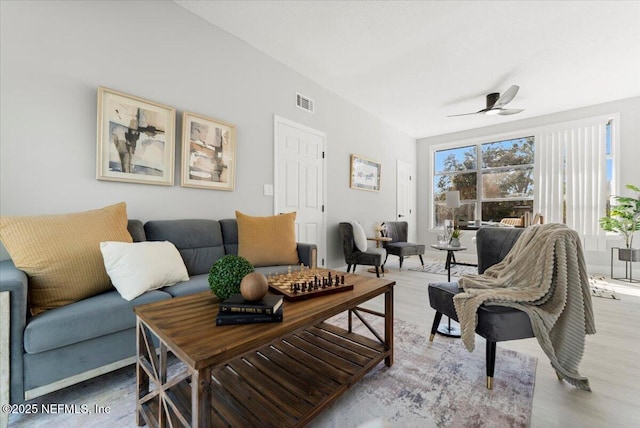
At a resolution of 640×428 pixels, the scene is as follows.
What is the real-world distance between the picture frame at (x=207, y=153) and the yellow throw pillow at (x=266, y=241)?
19.0 inches

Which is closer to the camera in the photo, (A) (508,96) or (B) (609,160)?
(A) (508,96)

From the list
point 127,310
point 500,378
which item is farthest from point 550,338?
point 127,310

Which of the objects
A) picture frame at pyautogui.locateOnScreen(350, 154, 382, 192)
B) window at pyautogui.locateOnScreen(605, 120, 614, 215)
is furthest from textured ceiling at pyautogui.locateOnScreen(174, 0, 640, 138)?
picture frame at pyautogui.locateOnScreen(350, 154, 382, 192)

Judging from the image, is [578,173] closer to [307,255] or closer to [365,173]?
[365,173]

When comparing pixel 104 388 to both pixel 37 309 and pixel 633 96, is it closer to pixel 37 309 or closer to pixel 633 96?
pixel 37 309

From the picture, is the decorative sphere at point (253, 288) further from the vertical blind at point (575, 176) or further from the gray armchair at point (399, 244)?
the vertical blind at point (575, 176)

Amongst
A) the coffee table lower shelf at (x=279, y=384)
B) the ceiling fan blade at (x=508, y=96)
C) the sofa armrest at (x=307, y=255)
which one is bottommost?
the coffee table lower shelf at (x=279, y=384)

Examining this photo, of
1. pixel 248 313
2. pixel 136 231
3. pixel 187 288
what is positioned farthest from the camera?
pixel 136 231

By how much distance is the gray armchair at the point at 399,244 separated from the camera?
175 inches

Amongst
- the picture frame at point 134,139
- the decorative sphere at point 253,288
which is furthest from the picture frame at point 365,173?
the decorative sphere at point 253,288

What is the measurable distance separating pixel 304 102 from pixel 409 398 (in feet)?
11.4

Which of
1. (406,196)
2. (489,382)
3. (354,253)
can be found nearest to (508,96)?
(406,196)

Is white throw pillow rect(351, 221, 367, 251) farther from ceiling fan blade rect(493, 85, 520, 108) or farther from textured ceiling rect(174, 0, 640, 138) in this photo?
ceiling fan blade rect(493, 85, 520, 108)

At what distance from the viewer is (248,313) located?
104 cm
